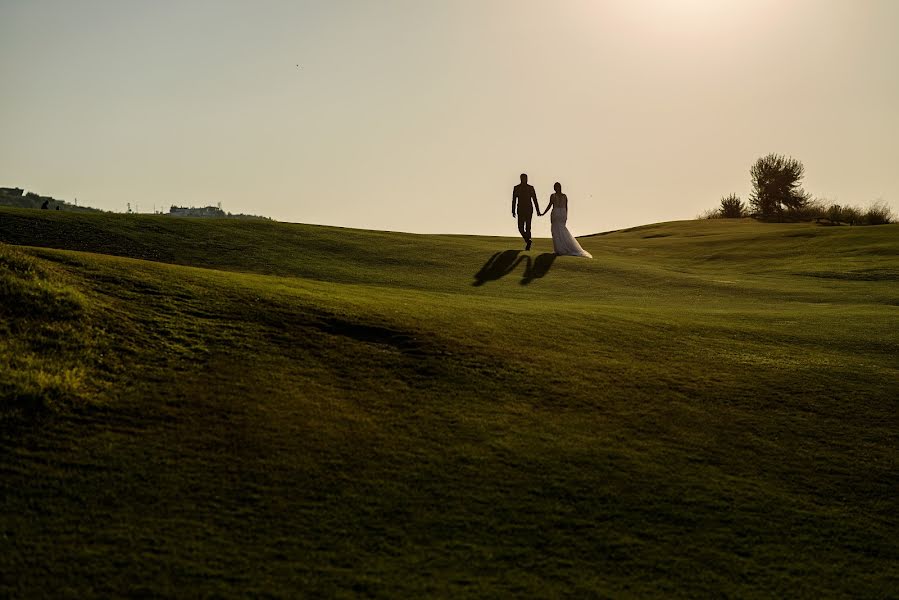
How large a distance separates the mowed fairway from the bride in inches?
731

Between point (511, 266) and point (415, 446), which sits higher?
point (511, 266)

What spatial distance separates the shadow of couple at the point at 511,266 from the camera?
29.1 meters

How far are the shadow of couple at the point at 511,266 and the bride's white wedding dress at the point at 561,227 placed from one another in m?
1.27

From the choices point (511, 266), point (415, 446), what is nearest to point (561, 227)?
point (511, 266)

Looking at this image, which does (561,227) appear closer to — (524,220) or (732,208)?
(524,220)

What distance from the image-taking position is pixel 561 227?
124ft

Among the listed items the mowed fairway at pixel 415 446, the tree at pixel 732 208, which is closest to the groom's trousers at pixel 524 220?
the mowed fairway at pixel 415 446

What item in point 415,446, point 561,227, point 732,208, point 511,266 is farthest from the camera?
point 732,208

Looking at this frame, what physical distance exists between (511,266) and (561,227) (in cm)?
613

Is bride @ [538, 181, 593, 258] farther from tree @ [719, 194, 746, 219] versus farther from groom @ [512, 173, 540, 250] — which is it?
tree @ [719, 194, 746, 219]

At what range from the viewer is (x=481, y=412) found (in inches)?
474

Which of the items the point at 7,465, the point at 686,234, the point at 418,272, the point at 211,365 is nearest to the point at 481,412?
the point at 211,365

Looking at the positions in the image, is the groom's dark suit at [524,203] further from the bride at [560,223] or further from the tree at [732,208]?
the tree at [732,208]

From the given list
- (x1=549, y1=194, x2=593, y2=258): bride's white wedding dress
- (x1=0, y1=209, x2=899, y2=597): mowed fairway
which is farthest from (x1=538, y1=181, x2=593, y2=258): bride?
(x1=0, y1=209, x2=899, y2=597): mowed fairway
